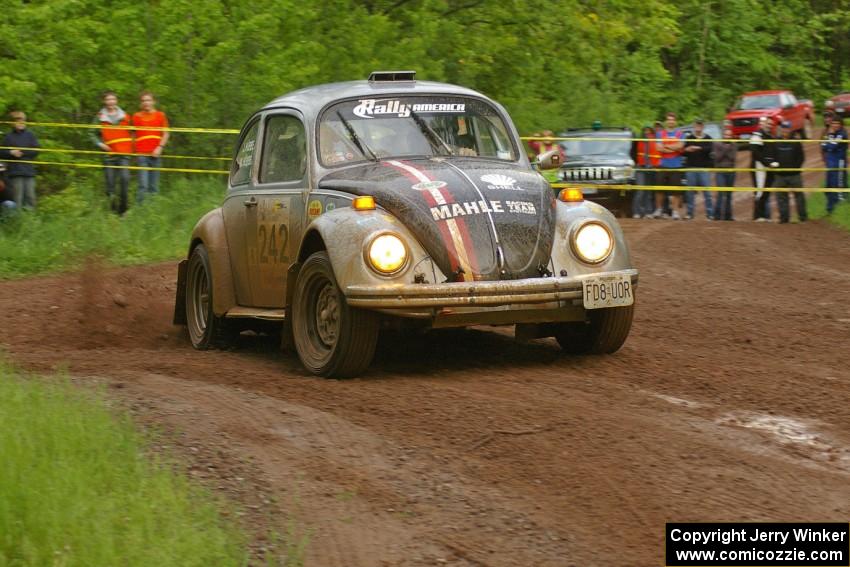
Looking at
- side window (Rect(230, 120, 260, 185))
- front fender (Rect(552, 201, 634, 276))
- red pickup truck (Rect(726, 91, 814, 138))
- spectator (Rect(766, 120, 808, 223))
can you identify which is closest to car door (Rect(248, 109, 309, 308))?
side window (Rect(230, 120, 260, 185))

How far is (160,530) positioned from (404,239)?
11.0 feet

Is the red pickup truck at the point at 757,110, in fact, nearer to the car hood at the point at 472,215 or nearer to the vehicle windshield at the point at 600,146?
the vehicle windshield at the point at 600,146

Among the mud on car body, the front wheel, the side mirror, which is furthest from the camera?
the side mirror

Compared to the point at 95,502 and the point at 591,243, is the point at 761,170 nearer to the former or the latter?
the point at 591,243

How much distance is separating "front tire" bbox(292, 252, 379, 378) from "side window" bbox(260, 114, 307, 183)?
980mm

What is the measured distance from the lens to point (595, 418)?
6625mm

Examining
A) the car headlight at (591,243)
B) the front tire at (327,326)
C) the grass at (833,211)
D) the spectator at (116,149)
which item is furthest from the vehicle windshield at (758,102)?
the front tire at (327,326)

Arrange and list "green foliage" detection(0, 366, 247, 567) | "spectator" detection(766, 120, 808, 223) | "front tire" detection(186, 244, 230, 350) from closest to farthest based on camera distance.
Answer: "green foliage" detection(0, 366, 247, 567) < "front tire" detection(186, 244, 230, 350) < "spectator" detection(766, 120, 808, 223)

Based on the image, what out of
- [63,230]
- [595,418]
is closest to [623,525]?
[595,418]

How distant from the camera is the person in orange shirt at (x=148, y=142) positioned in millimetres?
19078

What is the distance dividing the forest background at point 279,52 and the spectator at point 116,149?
46.5 inches

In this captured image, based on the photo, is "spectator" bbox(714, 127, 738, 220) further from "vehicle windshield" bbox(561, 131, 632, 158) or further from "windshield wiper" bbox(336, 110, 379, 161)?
"windshield wiper" bbox(336, 110, 379, 161)

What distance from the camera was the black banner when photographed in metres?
4.64

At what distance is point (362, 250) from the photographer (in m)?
7.67
